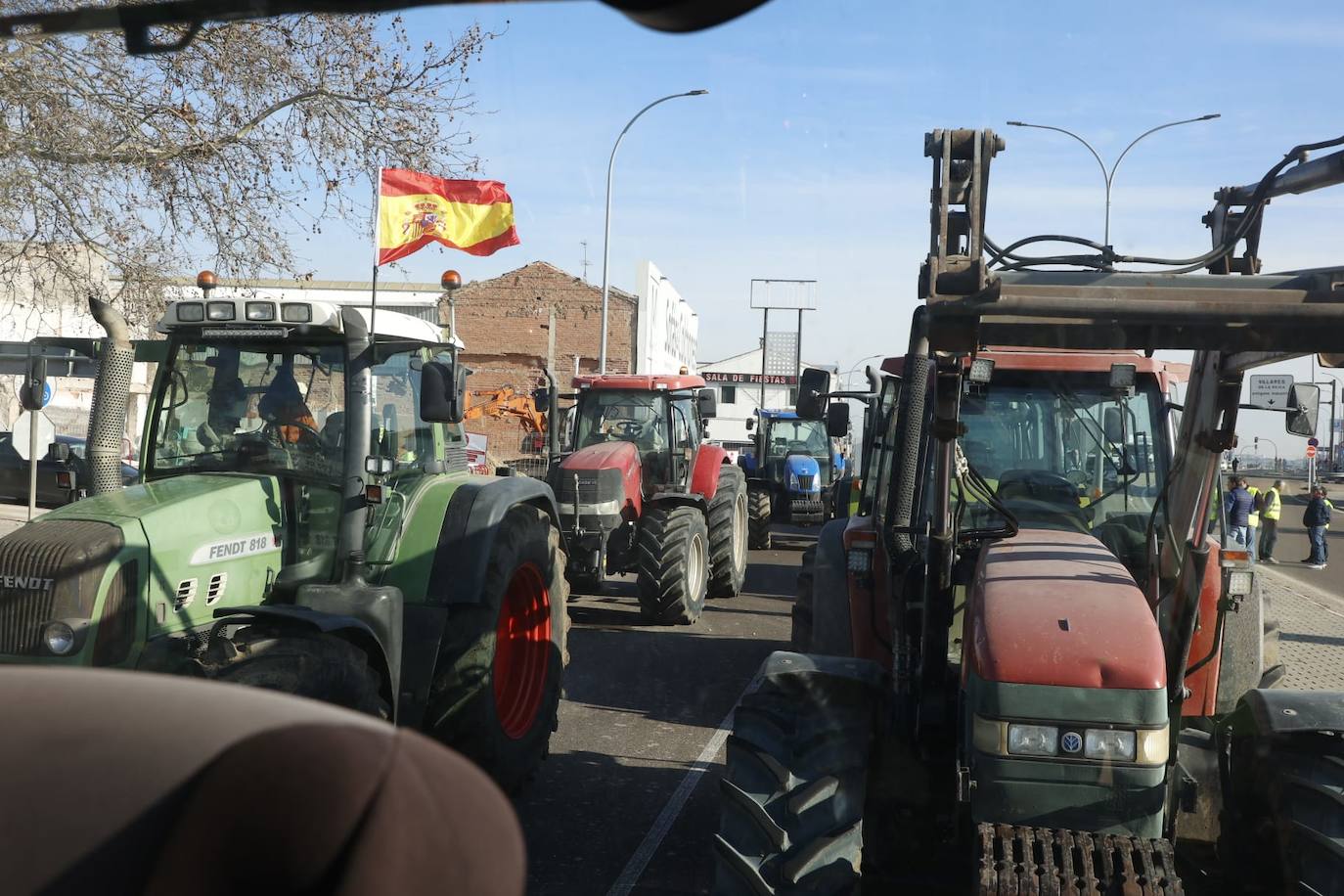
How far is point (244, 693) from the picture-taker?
4.11 ft

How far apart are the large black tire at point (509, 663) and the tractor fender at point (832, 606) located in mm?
1508

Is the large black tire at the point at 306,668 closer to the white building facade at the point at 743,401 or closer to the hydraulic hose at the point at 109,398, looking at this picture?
the hydraulic hose at the point at 109,398

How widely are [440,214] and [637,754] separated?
13.4 feet

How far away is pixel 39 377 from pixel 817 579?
12.7ft

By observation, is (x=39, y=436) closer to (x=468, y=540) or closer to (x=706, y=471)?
(x=706, y=471)

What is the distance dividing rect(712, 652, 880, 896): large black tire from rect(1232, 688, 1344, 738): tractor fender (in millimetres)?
1277

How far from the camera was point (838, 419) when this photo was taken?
332 inches

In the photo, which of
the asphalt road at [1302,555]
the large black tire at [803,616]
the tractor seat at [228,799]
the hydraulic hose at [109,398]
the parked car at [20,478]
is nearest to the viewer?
the tractor seat at [228,799]

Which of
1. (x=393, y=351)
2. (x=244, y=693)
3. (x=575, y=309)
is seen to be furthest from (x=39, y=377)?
(x=575, y=309)

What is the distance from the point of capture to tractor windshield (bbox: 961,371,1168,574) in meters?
5.31

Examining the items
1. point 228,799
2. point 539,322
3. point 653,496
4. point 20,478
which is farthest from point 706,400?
point 539,322

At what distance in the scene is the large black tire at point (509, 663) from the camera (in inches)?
229

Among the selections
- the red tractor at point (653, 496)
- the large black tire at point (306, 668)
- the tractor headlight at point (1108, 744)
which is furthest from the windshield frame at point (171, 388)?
the red tractor at point (653, 496)

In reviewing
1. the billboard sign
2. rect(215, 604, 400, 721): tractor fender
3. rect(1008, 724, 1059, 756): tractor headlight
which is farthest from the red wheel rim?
the billboard sign
